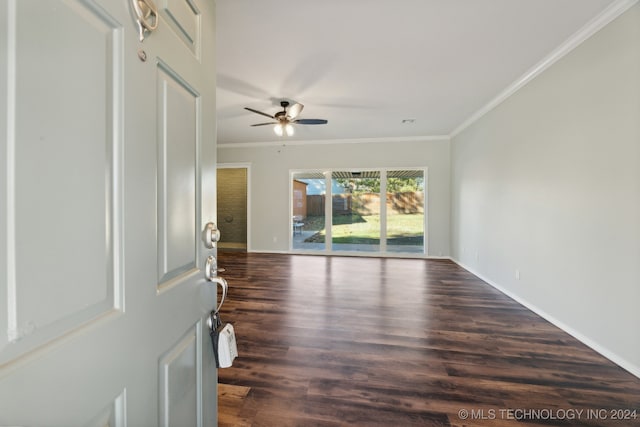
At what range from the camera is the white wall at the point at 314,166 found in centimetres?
582

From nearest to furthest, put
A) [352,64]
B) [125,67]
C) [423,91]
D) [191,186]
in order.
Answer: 1. [125,67]
2. [191,186]
3. [352,64]
4. [423,91]

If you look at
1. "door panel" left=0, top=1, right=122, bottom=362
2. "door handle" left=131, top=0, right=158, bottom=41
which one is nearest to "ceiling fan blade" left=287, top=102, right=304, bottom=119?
"door handle" left=131, top=0, right=158, bottom=41

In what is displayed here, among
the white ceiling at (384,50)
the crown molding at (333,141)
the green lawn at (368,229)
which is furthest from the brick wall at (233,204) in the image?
the white ceiling at (384,50)

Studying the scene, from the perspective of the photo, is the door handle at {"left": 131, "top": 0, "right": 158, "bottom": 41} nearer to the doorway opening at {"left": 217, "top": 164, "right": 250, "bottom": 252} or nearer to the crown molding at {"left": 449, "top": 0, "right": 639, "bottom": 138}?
the crown molding at {"left": 449, "top": 0, "right": 639, "bottom": 138}

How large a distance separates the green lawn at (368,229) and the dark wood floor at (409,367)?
2.55m

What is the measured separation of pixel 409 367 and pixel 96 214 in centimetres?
212

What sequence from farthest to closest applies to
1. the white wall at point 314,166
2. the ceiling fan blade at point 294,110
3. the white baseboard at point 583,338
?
the white wall at point 314,166 → the ceiling fan blade at point 294,110 → the white baseboard at point 583,338

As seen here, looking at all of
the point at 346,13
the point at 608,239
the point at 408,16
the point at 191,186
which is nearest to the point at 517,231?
the point at 608,239

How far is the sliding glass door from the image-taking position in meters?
6.00

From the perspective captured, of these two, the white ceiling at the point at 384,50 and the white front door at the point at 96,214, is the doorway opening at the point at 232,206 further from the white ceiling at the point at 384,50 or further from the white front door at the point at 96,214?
the white front door at the point at 96,214

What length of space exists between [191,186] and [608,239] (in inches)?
118

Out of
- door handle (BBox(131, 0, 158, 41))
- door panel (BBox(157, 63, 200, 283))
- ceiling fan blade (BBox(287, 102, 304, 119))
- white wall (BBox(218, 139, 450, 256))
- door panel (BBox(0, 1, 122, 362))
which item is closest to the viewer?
door panel (BBox(0, 1, 122, 362))

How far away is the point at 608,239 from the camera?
83.0 inches

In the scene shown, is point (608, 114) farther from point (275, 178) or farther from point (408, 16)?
point (275, 178)
